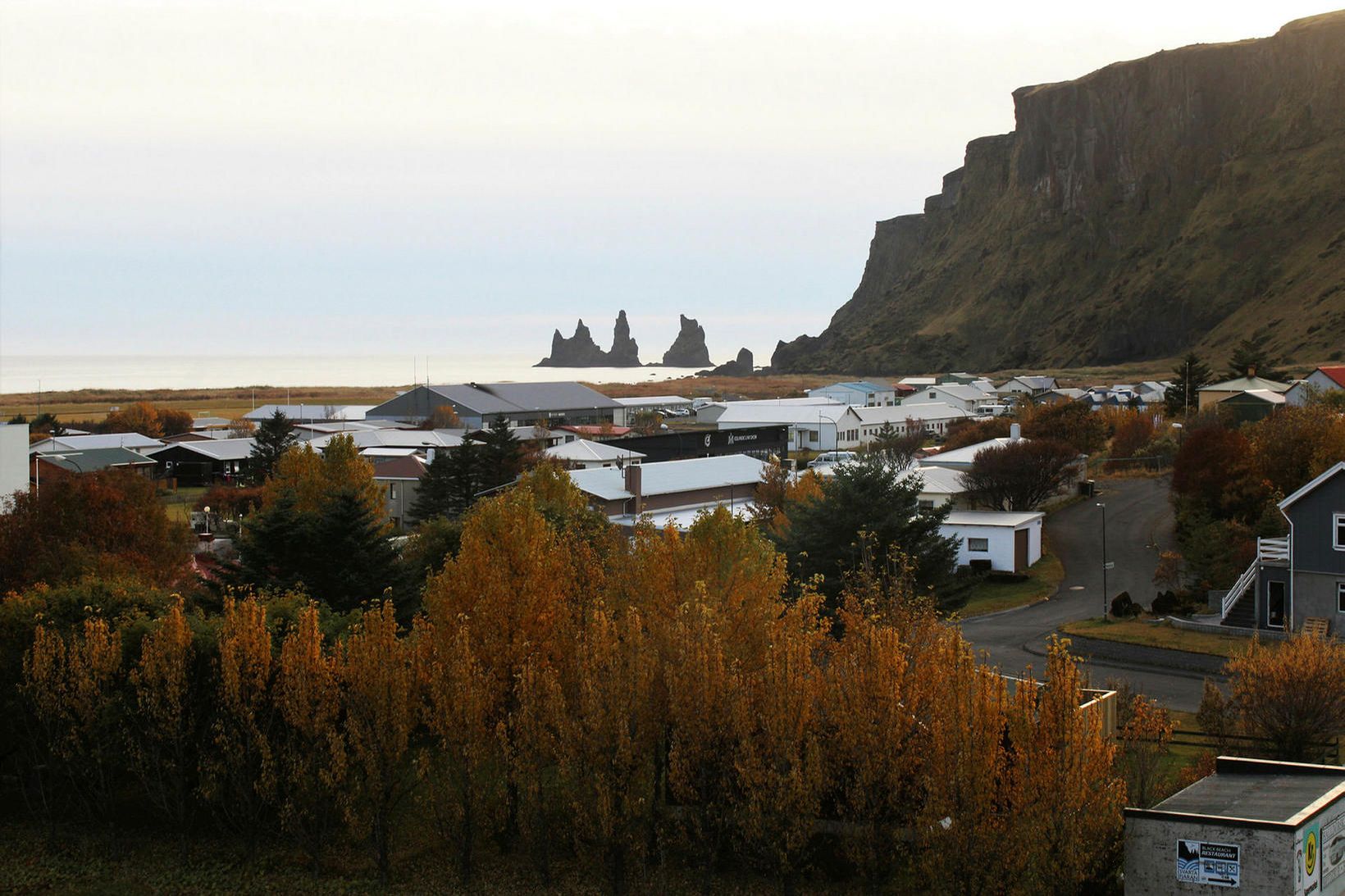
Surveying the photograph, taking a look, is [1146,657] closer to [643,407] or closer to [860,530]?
[860,530]

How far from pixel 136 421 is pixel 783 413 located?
5200cm

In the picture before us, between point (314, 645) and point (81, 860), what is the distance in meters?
5.30

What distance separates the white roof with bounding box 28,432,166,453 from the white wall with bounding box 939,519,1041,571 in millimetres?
54137

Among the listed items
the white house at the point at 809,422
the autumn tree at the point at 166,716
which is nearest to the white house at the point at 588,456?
the white house at the point at 809,422

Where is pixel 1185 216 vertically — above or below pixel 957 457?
above

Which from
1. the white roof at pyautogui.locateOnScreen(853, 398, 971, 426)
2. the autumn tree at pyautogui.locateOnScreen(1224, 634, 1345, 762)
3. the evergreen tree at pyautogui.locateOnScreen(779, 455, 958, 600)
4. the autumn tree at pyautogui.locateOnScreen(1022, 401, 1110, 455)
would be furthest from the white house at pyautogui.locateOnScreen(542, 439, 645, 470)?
the autumn tree at pyautogui.locateOnScreen(1224, 634, 1345, 762)

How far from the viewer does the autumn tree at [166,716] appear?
18594 mm

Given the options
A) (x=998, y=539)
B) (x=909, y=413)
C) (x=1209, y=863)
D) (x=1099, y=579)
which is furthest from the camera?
(x=909, y=413)

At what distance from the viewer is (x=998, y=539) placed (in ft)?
138

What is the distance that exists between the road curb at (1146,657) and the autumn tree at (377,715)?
1649cm

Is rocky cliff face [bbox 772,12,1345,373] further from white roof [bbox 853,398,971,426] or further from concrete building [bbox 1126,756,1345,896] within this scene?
concrete building [bbox 1126,756,1345,896]

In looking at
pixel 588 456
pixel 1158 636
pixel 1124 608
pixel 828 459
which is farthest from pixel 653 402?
pixel 1158 636

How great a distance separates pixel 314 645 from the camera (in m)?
18.1

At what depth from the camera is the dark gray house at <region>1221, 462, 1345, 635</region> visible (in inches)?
1188
